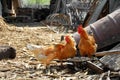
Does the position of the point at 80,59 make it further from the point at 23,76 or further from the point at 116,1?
the point at 116,1

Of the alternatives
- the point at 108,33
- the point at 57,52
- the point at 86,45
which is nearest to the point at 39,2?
the point at 108,33

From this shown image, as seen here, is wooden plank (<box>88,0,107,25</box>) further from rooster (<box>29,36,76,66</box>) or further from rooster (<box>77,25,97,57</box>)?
rooster (<box>29,36,76,66</box>)

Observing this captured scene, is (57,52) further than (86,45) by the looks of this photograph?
No

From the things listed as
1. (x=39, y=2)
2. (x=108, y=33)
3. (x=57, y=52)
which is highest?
(x=108, y=33)

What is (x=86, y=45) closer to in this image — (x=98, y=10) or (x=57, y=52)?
(x=57, y=52)

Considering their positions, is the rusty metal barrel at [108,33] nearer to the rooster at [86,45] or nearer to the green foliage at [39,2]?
the rooster at [86,45]

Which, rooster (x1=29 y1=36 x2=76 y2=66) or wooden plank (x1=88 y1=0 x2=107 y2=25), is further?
wooden plank (x1=88 y1=0 x2=107 y2=25)

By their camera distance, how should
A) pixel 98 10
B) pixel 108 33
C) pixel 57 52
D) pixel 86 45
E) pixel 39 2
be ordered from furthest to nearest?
pixel 39 2 < pixel 98 10 < pixel 108 33 < pixel 86 45 < pixel 57 52

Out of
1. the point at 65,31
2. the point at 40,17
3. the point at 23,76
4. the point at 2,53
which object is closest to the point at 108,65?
the point at 23,76

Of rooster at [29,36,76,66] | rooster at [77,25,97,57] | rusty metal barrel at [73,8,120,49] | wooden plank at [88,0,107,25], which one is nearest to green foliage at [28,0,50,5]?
wooden plank at [88,0,107,25]

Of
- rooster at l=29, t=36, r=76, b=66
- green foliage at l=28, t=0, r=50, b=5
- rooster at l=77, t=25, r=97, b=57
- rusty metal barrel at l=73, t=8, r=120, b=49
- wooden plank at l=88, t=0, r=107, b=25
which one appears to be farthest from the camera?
green foliage at l=28, t=0, r=50, b=5

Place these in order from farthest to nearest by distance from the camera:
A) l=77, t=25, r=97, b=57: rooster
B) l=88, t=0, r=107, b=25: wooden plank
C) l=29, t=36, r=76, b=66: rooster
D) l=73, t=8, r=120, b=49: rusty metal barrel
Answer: l=88, t=0, r=107, b=25: wooden plank, l=73, t=8, r=120, b=49: rusty metal barrel, l=77, t=25, r=97, b=57: rooster, l=29, t=36, r=76, b=66: rooster

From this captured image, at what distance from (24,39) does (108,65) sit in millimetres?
5257

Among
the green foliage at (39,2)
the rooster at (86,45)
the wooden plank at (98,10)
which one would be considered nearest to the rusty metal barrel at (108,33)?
the rooster at (86,45)
